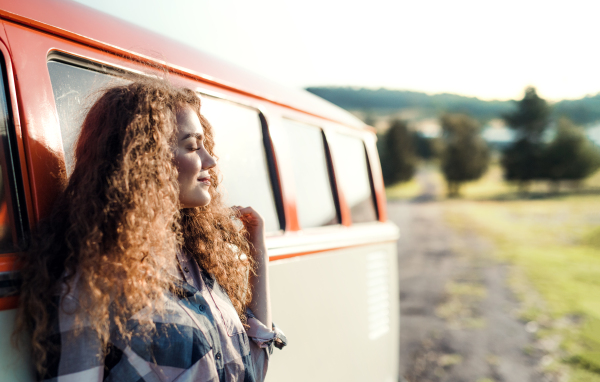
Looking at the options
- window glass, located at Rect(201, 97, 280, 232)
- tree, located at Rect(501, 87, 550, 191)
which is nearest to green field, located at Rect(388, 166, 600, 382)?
tree, located at Rect(501, 87, 550, 191)

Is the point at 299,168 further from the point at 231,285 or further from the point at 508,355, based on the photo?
the point at 508,355

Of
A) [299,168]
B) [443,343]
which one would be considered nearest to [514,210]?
[443,343]

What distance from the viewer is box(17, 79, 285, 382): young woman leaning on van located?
1.11 m

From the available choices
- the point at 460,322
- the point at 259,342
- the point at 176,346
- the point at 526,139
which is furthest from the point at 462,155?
the point at 176,346

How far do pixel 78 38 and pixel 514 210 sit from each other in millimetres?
39408

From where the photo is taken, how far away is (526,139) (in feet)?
159

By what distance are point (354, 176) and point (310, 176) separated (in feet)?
3.07

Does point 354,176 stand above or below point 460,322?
above

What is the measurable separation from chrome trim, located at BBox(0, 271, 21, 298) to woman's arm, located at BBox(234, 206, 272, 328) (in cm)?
81

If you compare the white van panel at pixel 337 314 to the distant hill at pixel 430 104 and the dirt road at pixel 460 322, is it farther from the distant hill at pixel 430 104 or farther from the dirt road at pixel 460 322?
the distant hill at pixel 430 104

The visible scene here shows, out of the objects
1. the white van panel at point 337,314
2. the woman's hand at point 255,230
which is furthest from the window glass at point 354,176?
the woman's hand at point 255,230

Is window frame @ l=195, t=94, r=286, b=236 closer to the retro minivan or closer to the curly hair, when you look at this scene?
the retro minivan

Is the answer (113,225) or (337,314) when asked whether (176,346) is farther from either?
(337,314)

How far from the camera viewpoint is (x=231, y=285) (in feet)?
5.52
